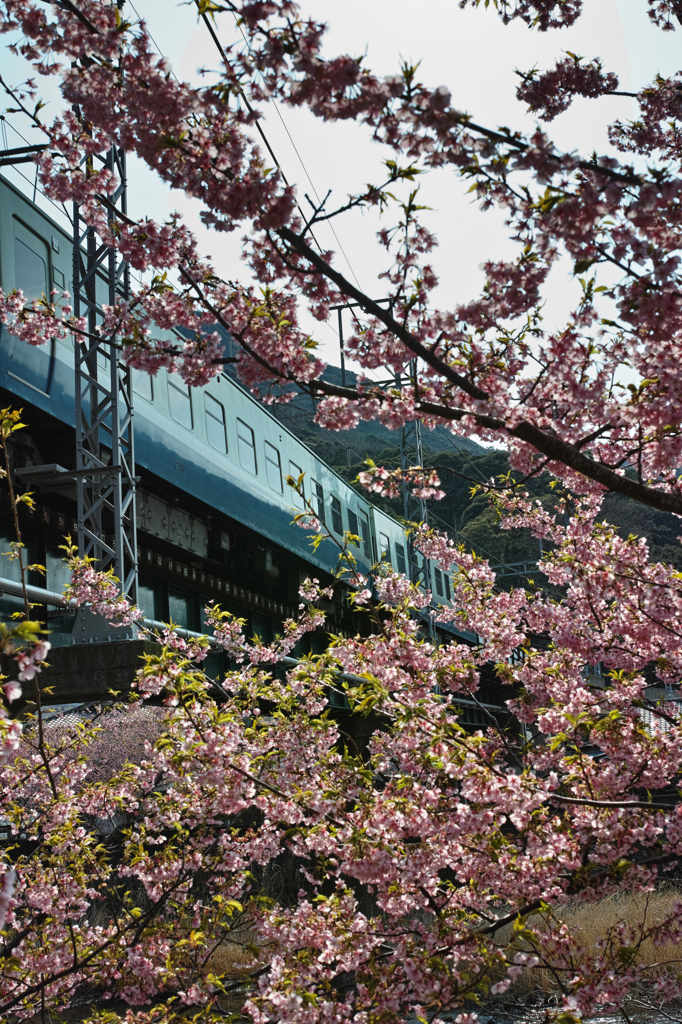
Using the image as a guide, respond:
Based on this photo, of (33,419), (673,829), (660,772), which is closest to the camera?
(673,829)

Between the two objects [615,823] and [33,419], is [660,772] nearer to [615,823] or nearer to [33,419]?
[615,823]

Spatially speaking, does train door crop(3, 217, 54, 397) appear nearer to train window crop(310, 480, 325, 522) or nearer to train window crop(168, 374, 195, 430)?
train window crop(168, 374, 195, 430)

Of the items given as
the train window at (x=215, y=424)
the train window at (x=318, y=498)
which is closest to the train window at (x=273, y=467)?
the train window at (x=318, y=498)

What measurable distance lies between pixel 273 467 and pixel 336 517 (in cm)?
338

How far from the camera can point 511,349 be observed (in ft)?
15.5

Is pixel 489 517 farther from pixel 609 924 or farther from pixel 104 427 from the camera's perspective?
pixel 104 427

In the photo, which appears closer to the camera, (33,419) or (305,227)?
(305,227)

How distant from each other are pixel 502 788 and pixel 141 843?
2.76 meters

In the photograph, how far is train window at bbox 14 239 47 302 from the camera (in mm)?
7590

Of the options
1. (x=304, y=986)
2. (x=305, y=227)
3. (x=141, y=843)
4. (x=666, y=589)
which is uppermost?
(x=305, y=227)

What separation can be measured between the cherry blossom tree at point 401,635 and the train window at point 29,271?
111 inches

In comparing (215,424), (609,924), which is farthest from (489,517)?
(215,424)

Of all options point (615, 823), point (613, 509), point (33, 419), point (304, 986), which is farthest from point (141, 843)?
point (613, 509)

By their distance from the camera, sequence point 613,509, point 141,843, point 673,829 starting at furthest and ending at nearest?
point 613,509 < point 141,843 < point 673,829
